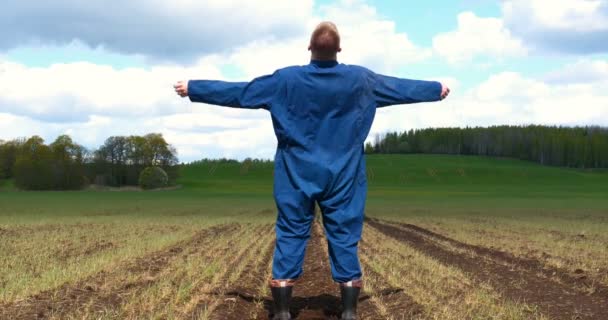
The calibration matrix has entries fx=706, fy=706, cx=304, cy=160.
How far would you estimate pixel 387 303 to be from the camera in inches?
277

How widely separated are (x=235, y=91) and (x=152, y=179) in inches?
3505

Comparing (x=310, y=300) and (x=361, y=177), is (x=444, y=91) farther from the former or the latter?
(x=310, y=300)

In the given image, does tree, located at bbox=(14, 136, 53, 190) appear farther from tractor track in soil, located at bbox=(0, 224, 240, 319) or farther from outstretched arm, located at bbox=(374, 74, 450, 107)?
outstretched arm, located at bbox=(374, 74, 450, 107)

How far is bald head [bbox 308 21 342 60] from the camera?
5.26 m

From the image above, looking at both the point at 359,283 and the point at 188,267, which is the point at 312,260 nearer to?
the point at 188,267

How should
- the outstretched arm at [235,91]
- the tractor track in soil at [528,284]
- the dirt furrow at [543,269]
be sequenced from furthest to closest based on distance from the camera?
the dirt furrow at [543,269], the tractor track in soil at [528,284], the outstretched arm at [235,91]

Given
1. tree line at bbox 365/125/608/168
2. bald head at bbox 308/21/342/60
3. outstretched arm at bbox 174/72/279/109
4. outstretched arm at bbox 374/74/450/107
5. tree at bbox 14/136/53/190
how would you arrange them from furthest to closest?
tree line at bbox 365/125/608/168 < tree at bbox 14/136/53/190 < outstretched arm at bbox 374/74/450/107 < outstretched arm at bbox 174/72/279/109 < bald head at bbox 308/21/342/60

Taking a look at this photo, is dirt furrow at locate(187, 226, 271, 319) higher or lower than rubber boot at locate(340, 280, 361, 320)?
lower

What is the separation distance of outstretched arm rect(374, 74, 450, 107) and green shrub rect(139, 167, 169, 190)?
8855 cm

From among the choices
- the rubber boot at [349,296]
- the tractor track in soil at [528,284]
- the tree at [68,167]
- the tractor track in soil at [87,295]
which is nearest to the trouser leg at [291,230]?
the rubber boot at [349,296]

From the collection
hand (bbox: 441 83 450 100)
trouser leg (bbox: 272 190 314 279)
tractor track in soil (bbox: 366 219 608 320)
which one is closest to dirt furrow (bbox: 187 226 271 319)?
trouser leg (bbox: 272 190 314 279)

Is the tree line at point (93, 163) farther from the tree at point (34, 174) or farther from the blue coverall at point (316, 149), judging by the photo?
the blue coverall at point (316, 149)

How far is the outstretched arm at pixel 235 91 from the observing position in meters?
5.38

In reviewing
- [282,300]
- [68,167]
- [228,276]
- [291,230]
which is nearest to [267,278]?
[228,276]
